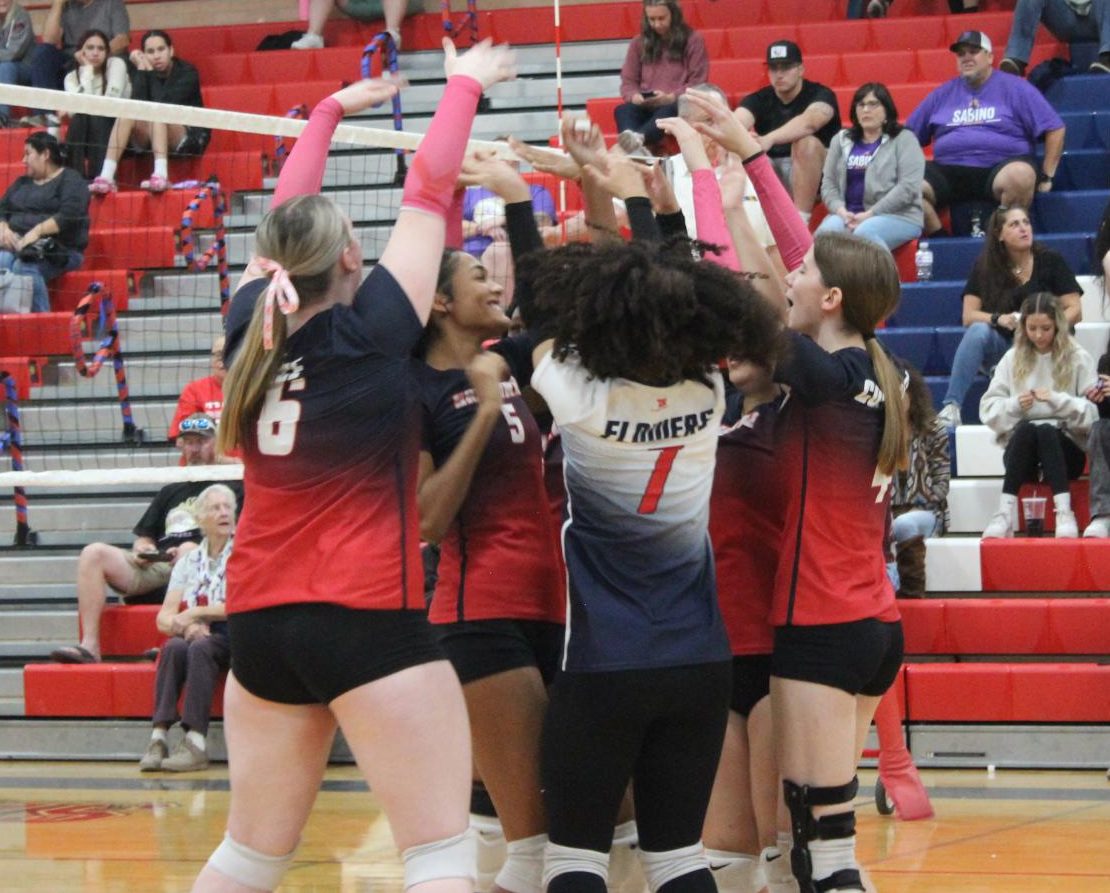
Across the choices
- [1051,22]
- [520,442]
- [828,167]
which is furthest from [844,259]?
[1051,22]

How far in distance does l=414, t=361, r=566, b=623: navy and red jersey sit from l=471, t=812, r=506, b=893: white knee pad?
28.7 inches

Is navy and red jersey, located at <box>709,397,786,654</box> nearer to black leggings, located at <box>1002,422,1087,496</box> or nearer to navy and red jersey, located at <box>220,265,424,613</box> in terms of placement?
navy and red jersey, located at <box>220,265,424,613</box>

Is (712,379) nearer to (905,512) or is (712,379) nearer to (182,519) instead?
(905,512)

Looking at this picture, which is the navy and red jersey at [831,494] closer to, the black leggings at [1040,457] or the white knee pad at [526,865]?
the white knee pad at [526,865]

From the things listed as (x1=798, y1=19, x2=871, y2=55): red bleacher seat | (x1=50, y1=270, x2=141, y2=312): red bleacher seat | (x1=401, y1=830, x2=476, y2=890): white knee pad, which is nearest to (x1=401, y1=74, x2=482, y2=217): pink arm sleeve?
(x1=401, y1=830, x2=476, y2=890): white knee pad

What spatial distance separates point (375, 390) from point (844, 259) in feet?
4.38

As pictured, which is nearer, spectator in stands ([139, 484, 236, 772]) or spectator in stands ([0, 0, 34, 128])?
spectator in stands ([139, 484, 236, 772])

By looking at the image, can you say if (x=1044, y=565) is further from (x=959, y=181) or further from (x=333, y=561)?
(x=333, y=561)

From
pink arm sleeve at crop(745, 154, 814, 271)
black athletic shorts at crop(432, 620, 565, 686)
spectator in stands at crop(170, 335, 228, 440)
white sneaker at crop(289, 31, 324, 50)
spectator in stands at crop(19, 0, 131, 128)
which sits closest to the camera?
black athletic shorts at crop(432, 620, 565, 686)

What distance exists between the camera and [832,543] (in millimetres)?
4230

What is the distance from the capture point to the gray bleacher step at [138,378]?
35.3ft

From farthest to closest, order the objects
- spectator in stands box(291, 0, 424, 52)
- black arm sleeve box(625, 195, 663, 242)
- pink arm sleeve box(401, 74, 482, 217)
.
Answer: spectator in stands box(291, 0, 424, 52), black arm sleeve box(625, 195, 663, 242), pink arm sleeve box(401, 74, 482, 217)

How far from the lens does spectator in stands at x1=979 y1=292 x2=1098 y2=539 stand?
30.0 ft

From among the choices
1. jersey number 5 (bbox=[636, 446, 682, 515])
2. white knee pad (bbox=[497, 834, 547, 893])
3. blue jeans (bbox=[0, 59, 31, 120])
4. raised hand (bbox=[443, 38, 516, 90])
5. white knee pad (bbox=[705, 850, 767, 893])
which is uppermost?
raised hand (bbox=[443, 38, 516, 90])
